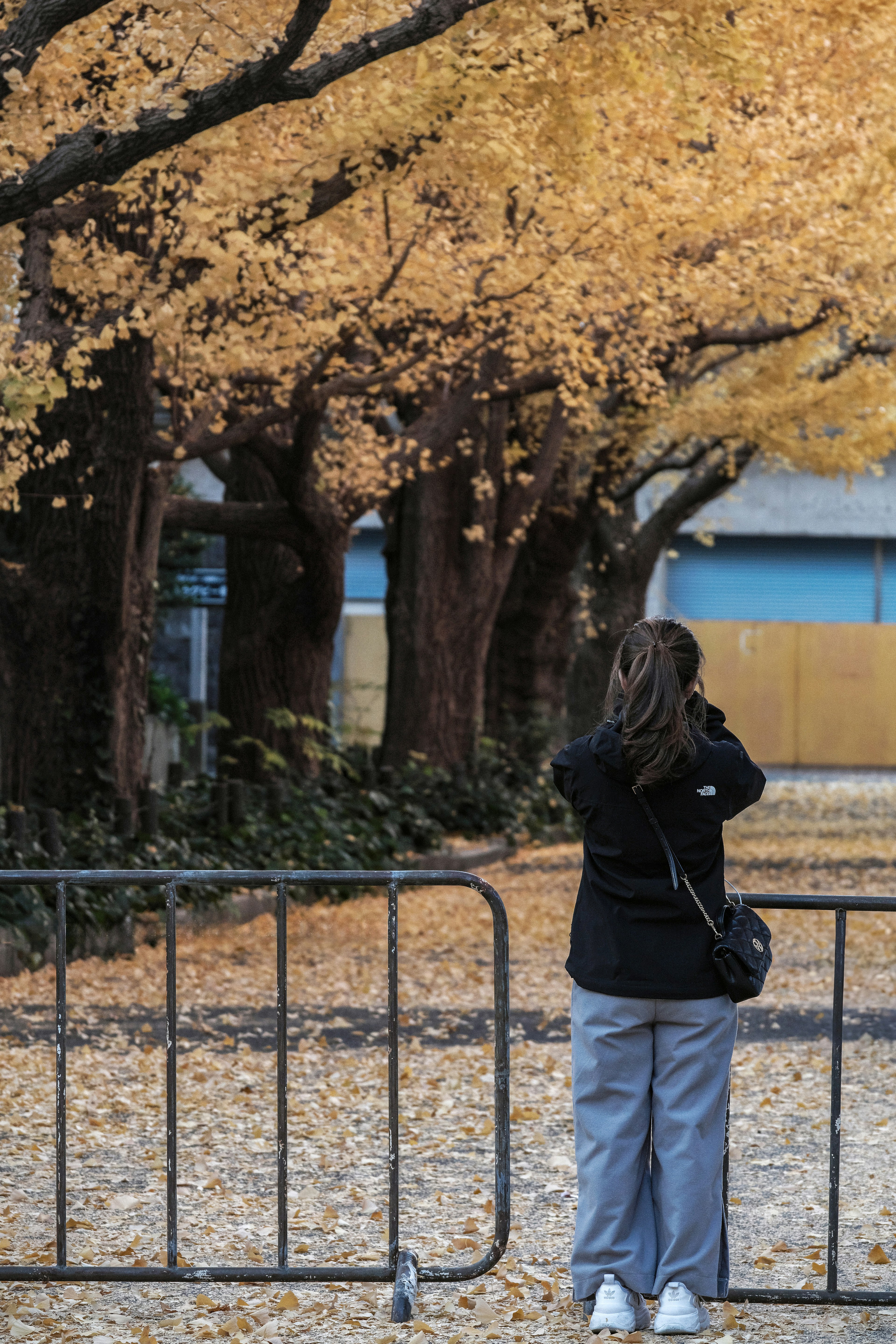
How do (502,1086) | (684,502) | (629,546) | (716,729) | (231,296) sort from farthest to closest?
(629,546), (684,502), (231,296), (502,1086), (716,729)

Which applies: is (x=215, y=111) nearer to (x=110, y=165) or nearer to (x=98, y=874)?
(x=110, y=165)

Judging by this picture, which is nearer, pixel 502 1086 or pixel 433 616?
pixel 502 1086

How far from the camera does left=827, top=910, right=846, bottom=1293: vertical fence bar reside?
13.8 feet

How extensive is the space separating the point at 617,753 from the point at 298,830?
986 centimetres

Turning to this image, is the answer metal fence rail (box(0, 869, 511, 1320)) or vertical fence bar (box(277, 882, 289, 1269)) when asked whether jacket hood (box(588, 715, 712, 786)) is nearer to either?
metal fence rail (box(0, 869, 511, 1320))

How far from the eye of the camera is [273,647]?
15500mm

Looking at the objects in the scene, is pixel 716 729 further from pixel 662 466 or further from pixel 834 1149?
pixel 662 466

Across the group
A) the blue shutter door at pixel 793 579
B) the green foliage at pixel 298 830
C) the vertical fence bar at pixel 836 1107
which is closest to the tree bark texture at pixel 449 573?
the green foliage at pixel 298 830

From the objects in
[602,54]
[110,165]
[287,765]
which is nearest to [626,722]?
[110,165]

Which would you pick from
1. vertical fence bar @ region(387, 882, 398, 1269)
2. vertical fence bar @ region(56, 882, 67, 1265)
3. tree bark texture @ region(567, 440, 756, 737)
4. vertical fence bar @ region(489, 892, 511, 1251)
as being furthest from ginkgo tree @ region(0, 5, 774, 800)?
tree bark texture @ region(567, 440, 756, 737)

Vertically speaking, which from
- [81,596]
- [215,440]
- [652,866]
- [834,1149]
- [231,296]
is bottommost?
[834,1149]

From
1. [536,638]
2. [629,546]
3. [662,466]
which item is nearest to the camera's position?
[536,638]

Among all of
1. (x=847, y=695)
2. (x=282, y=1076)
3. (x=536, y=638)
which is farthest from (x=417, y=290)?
(x=847, y=695)

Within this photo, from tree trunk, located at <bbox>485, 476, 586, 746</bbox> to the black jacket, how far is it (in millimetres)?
15352
